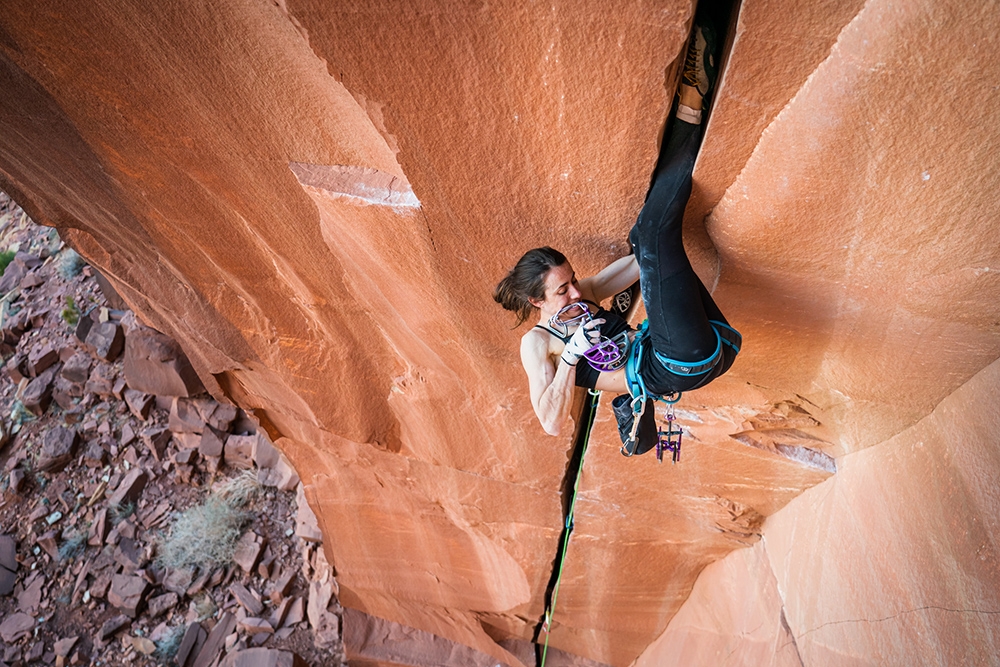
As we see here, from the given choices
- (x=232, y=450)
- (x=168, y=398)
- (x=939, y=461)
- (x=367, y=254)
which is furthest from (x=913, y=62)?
(x=168, y=398)

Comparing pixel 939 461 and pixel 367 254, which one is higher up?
pixel 367 254

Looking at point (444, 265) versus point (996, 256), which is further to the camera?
point (444, 265)

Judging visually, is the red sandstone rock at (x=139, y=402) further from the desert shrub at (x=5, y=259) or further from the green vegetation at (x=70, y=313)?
the desert shrub at (x=5, y=259)

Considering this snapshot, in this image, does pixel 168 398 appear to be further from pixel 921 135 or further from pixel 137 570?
pixel 921 135

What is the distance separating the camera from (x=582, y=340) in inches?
92.3

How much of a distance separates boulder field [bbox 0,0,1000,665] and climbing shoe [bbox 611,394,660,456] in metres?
0.50

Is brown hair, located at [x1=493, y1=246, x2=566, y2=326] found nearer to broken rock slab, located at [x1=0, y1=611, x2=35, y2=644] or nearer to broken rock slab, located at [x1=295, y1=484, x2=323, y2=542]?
broken rock slab, located at [x1=295, y1=484, x2=323, y2=542]

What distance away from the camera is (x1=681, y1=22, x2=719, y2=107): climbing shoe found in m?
1.99

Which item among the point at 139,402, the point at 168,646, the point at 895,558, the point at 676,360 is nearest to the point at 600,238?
the point at 676,360

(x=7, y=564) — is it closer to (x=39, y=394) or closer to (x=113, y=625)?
(x=113, y=625)

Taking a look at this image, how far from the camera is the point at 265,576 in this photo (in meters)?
7.38

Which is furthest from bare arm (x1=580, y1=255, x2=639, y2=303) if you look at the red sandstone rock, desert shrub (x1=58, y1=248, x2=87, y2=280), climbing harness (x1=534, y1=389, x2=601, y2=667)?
desert shrub (x1=58, y1=248, x2=87, y2=280)

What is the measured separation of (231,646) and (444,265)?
5767 mm

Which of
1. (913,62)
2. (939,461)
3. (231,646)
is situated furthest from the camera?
(231,646)
